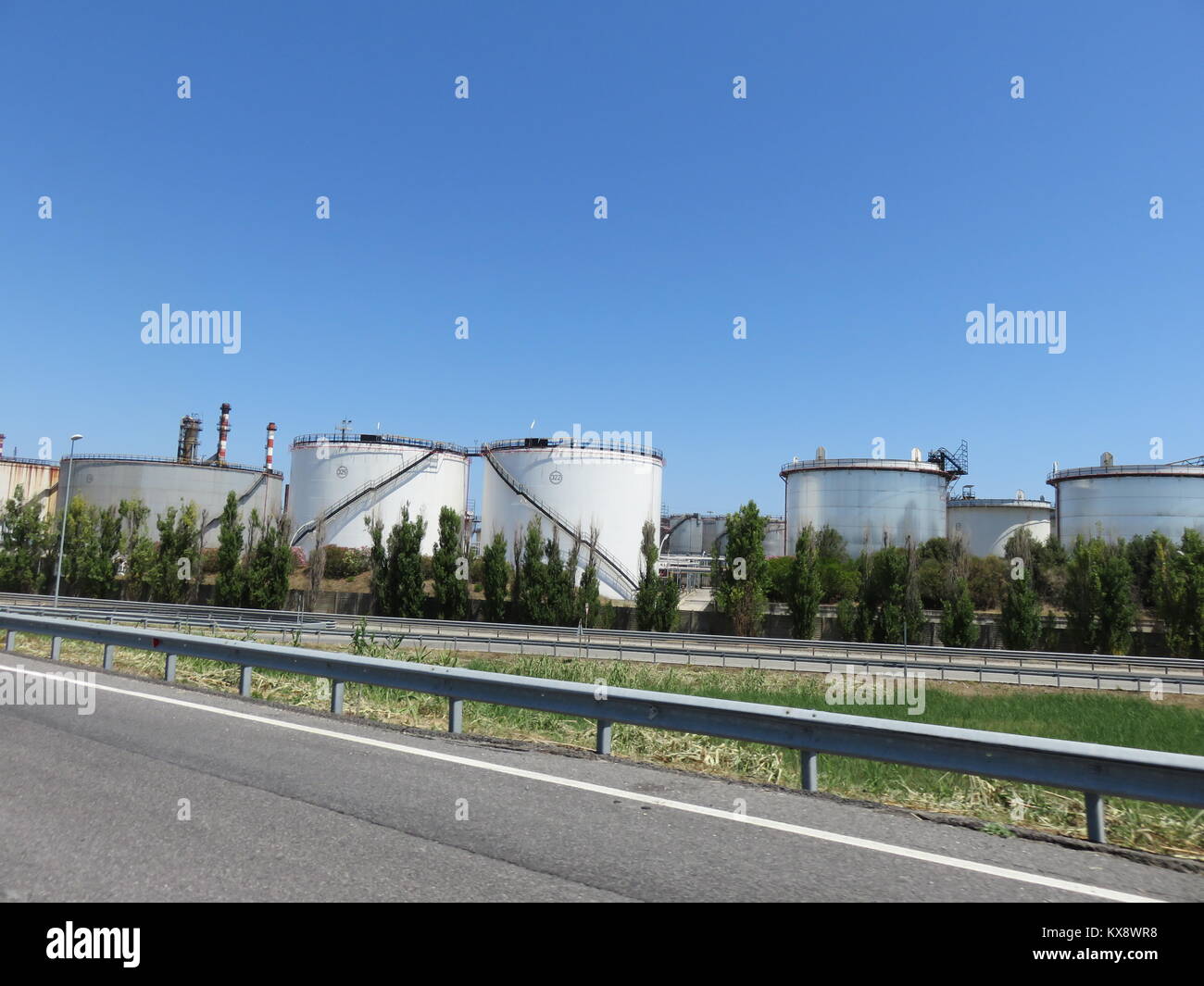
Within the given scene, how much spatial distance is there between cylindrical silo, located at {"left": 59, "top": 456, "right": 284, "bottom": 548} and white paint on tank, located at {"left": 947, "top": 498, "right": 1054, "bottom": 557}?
6581cm

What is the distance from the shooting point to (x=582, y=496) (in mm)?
57875

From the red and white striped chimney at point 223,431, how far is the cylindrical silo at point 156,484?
5.05 metres

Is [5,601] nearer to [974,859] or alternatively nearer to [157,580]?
[157,580]

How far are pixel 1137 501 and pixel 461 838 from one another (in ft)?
230

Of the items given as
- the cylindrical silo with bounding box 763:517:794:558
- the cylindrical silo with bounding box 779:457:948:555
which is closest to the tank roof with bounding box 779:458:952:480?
the cylindrical silo with bounding box 779:457:948:555

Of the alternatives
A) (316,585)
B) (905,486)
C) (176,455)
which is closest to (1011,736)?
(316,585)

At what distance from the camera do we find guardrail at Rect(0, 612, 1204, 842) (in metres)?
5.18

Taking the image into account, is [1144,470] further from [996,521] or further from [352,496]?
[352,496]

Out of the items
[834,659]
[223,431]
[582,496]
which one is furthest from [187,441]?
[834,659]

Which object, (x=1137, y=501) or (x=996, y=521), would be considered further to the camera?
(x=996, y=521)

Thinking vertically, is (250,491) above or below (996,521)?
above

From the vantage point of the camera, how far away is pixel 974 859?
16.3ft

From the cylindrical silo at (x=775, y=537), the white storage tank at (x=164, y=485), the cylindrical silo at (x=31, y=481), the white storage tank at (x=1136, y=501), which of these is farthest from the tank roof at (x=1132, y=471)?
the cylindrical silo at (x=31, y=481)

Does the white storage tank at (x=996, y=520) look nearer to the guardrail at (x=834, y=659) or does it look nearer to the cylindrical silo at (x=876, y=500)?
the cylindrical silo at (x=876, y=500)
